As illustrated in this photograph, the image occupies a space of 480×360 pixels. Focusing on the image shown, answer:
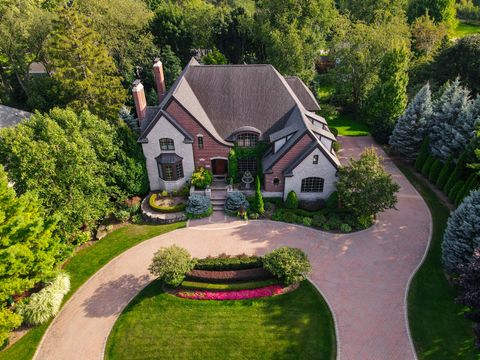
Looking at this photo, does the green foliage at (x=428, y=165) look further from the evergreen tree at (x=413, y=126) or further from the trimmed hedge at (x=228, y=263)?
the trimmed hedge at (x=228, y=263)

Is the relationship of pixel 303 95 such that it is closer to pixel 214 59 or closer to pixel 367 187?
pixel 367 187

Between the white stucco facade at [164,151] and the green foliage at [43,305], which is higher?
the white stucco facade at [164,151]

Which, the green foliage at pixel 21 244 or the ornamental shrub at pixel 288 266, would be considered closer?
the green foliage at pixel 21 244

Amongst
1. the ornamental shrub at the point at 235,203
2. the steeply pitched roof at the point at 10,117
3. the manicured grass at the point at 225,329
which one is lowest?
the manicured grass at the point at 225,329

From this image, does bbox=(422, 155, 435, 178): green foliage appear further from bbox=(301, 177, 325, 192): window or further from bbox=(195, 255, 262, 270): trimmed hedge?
bbox=(195, 255, 262, 270): trimmed hedge

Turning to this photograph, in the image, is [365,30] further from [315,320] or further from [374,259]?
[315,320]

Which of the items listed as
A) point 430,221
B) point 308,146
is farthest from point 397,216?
point 308,146

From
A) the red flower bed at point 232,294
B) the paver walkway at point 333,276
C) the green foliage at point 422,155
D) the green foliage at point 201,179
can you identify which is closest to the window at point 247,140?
the green foliage at point 201,179

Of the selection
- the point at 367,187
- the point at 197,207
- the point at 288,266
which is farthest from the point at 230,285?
the point at 367,187
